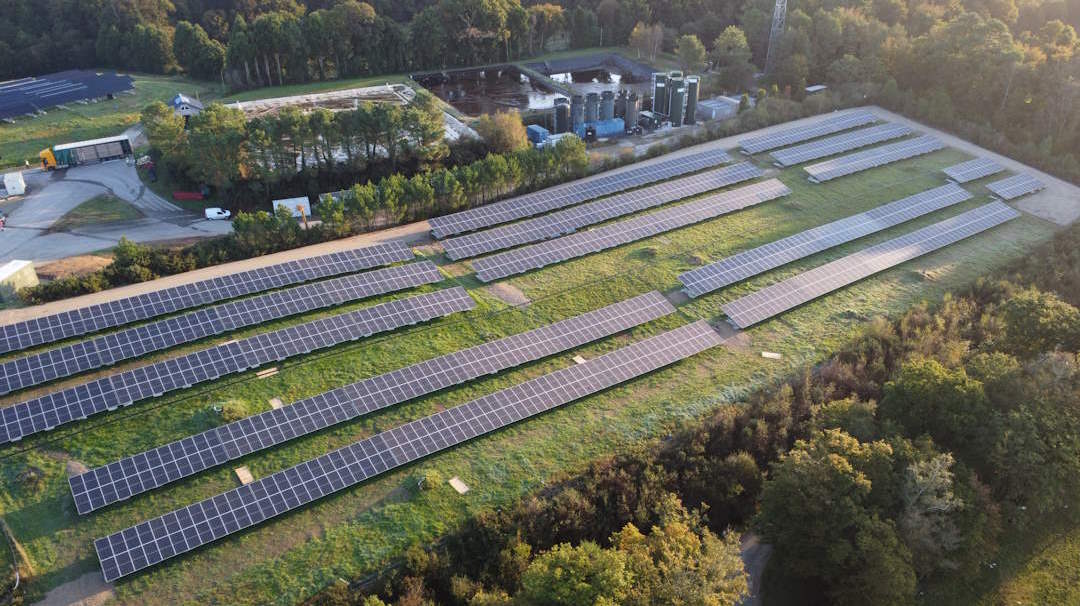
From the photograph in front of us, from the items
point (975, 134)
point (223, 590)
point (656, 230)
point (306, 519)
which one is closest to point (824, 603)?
point (306, 519)

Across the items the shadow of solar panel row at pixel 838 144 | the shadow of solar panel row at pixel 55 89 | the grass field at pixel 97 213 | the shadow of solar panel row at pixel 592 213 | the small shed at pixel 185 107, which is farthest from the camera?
the shadow of solar panel row at pixel 55 89

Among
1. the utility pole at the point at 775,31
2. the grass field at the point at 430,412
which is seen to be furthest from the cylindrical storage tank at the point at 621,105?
the grass field at the point at 430,412

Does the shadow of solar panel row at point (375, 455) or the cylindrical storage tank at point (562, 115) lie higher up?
the cylindrical storage tank at point (562, 115)

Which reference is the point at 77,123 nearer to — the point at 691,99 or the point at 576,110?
Result: the point at 576,110

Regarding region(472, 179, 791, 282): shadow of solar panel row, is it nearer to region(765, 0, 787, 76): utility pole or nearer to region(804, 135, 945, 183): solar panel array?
region(804, 135, 945, 183): solar panel array

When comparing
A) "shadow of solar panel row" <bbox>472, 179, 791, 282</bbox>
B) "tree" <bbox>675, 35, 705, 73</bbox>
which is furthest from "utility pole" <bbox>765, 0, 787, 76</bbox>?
"shadow of solar panel row" <bbox>472, 179, 791, 282</bbox>

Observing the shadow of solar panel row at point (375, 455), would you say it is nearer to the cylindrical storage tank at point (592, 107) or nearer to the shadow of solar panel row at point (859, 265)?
A: the shadow of solar panel row at point (859, 265)

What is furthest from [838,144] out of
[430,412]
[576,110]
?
[430,412]

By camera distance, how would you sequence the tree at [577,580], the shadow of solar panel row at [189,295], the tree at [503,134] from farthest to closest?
the tree at [503,134] → the shadow of solar panel row at [189,295] → the tree at [577,580]
